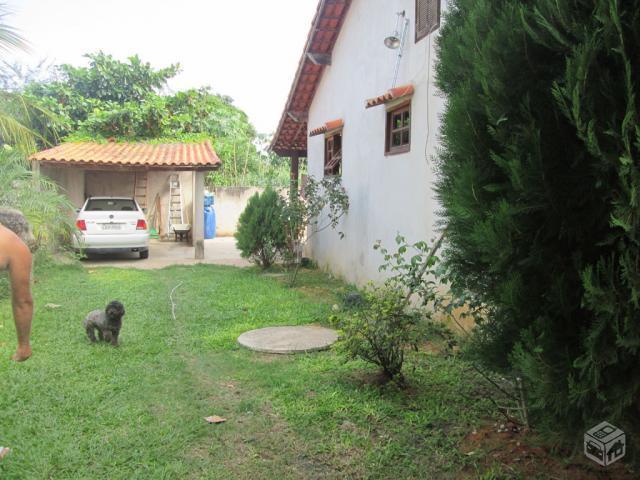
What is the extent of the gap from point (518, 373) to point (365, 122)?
6.93 metres

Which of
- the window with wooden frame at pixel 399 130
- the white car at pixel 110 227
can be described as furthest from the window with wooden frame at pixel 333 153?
the white car at pixel 110 227

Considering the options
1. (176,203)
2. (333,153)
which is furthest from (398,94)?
(176,203)

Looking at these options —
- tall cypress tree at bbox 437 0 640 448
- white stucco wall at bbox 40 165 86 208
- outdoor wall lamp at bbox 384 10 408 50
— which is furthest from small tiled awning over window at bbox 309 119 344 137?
white stucco wall at bbox 40 165 86 208

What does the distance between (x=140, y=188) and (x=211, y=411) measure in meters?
15.0

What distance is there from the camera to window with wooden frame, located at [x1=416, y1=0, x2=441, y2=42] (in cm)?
638

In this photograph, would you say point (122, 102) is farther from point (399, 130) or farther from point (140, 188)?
point (399, 130)

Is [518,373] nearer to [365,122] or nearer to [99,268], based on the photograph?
[365,122]

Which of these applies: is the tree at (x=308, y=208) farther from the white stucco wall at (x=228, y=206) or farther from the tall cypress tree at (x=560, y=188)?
the white stucco wall at (x=228, y=206)

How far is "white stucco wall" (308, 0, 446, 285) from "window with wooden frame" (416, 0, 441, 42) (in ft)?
0.41

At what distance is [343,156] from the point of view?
10047mm

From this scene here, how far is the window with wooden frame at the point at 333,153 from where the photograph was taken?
10.6 m

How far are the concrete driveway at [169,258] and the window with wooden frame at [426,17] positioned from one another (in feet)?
24.6

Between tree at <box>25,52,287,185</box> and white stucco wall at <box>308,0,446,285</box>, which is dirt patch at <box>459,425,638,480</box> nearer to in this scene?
white stucco wall at <box>308,0,446,285</box>

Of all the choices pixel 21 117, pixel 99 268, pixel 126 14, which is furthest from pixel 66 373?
pixel 126 14
